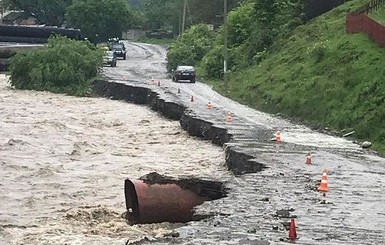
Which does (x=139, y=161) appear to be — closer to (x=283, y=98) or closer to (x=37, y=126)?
(x=37, y=126)

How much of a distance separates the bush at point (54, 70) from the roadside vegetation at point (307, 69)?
9.69 m

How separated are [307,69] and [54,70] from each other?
20625 millimetres

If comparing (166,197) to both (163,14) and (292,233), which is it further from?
(163,14)

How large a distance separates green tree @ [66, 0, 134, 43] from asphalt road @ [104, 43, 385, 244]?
235ft

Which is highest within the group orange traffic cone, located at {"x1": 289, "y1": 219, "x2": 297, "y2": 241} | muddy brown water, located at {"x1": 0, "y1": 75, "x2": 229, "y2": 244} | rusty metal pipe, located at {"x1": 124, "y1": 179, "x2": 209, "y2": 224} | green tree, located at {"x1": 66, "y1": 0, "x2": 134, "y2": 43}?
green tree, located at {"x1": 66, "y1": 0, "x2": 134, "y2": 43}

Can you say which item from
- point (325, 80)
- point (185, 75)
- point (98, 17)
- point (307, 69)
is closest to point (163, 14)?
point (98, 17)

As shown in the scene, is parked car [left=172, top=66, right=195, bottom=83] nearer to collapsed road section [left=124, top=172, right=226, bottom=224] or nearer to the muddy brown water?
the muddy brown water

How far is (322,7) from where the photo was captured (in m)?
57.2

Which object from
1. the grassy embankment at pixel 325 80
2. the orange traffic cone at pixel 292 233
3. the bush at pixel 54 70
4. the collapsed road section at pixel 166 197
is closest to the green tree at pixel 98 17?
the bush at pixel 54 70

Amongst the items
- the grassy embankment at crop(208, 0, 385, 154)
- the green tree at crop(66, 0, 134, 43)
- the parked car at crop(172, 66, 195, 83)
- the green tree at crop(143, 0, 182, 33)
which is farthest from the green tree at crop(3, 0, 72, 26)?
the grassy embankment at crop(208, 0, 385, 154)

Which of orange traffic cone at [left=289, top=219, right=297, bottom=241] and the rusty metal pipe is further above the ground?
orange traffic cone at [left=289, top=219, right=297, bottom=241]

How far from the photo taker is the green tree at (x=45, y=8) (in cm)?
11212

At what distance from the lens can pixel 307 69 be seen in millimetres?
42719

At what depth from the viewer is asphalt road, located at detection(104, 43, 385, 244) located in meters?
13.1
